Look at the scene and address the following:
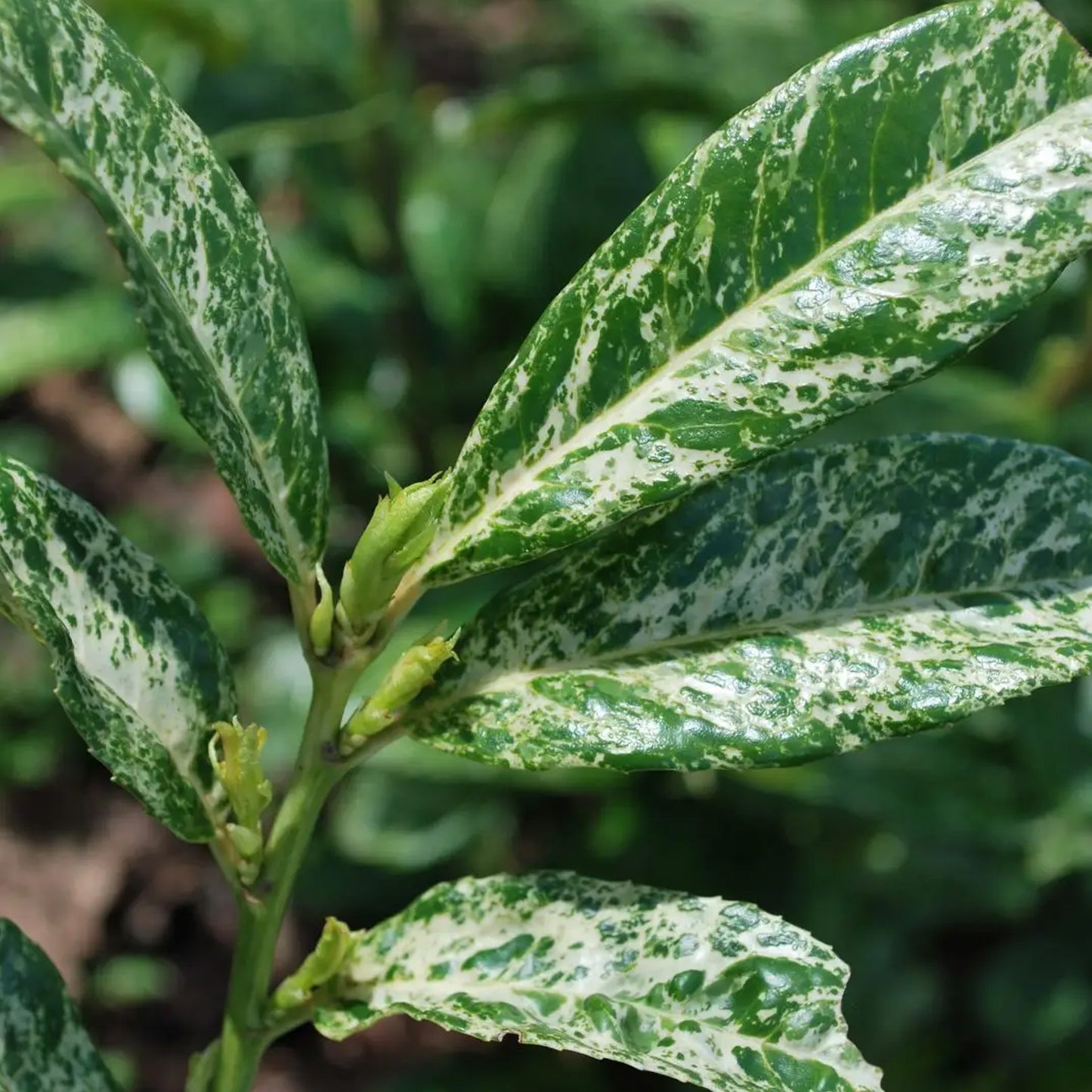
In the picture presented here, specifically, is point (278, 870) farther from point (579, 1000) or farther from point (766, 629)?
point (766, 629)

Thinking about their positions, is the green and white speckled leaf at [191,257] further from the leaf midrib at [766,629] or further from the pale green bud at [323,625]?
the leaf midrib at [766,629]

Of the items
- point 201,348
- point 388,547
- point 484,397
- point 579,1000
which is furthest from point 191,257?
point 484,397

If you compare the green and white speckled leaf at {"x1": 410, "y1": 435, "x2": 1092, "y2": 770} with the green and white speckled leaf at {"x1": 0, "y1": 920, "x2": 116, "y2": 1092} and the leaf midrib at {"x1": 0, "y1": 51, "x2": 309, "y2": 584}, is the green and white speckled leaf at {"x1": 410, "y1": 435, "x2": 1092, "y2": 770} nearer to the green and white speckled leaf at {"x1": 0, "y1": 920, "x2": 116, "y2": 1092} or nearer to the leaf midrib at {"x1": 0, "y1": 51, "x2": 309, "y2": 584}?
the leaf midrib at {"x1": 0, "y1": 51, "x2": 309, "y2": 584}

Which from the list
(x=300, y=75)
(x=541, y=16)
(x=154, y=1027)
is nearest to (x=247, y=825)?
(x=300, y=75)

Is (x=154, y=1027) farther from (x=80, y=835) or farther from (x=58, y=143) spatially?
(x=58, y=143)

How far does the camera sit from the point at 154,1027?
2229mm

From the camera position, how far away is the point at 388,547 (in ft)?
2.16

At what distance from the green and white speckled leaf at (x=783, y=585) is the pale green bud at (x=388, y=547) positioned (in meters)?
0.08

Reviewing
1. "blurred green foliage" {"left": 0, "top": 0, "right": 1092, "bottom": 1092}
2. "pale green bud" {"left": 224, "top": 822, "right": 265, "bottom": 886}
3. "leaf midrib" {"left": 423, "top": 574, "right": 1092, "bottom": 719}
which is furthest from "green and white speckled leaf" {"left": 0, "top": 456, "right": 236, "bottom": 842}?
"blurred green foliage" {"left": 0, "top": 0, "right": 1092, "bottom": 1092}

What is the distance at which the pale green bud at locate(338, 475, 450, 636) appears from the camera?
2.15 feet

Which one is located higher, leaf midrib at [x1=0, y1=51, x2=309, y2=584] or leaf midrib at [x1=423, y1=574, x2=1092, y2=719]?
leaf midrib at [x1=0, y1=51, x2=309, y2=584]

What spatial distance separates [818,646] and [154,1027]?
75.4 inches

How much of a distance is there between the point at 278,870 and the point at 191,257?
0.33 meters

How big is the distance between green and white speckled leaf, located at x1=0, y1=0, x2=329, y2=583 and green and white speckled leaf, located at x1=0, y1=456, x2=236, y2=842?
88mm
